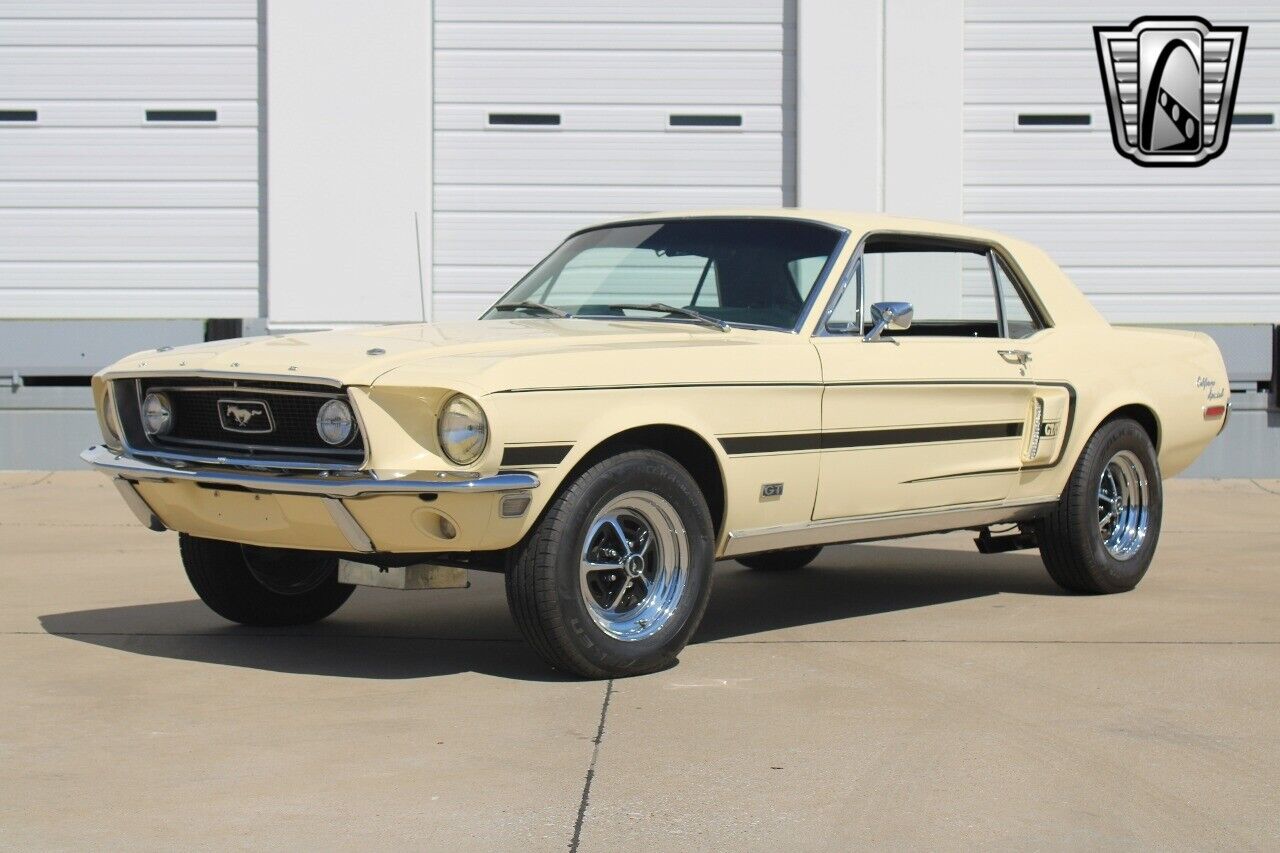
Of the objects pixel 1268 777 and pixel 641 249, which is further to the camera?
pixel 641 249

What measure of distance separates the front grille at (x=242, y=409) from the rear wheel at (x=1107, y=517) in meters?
3.27

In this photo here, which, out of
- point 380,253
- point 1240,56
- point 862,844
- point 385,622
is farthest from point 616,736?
point 1240,56

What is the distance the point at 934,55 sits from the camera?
42.4 feet

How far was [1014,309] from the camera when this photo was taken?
284 inches

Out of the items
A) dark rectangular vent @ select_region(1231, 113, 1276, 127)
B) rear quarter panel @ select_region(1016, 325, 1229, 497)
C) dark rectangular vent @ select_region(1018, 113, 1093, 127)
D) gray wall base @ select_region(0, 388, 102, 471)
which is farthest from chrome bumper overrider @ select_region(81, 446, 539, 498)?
dark rectangular vent @ select_region(1231, 113, 1276, 127)

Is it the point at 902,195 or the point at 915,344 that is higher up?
the point at 902,195

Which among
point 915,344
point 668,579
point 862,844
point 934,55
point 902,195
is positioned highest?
point 934,55

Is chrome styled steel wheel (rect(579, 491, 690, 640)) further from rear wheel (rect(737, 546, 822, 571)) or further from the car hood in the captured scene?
rear wheel (rect(737, 546, 822, 571))

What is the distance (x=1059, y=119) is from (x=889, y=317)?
7.67m

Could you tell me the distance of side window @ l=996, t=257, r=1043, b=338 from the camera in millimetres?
7164

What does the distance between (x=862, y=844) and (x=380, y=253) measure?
9597 millimetres

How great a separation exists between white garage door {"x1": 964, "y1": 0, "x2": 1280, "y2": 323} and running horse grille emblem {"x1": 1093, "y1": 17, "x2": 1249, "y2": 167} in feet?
0.25

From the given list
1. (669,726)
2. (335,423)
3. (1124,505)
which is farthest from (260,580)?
(1124,505)

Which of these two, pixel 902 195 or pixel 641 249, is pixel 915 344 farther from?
pixel 902 195
